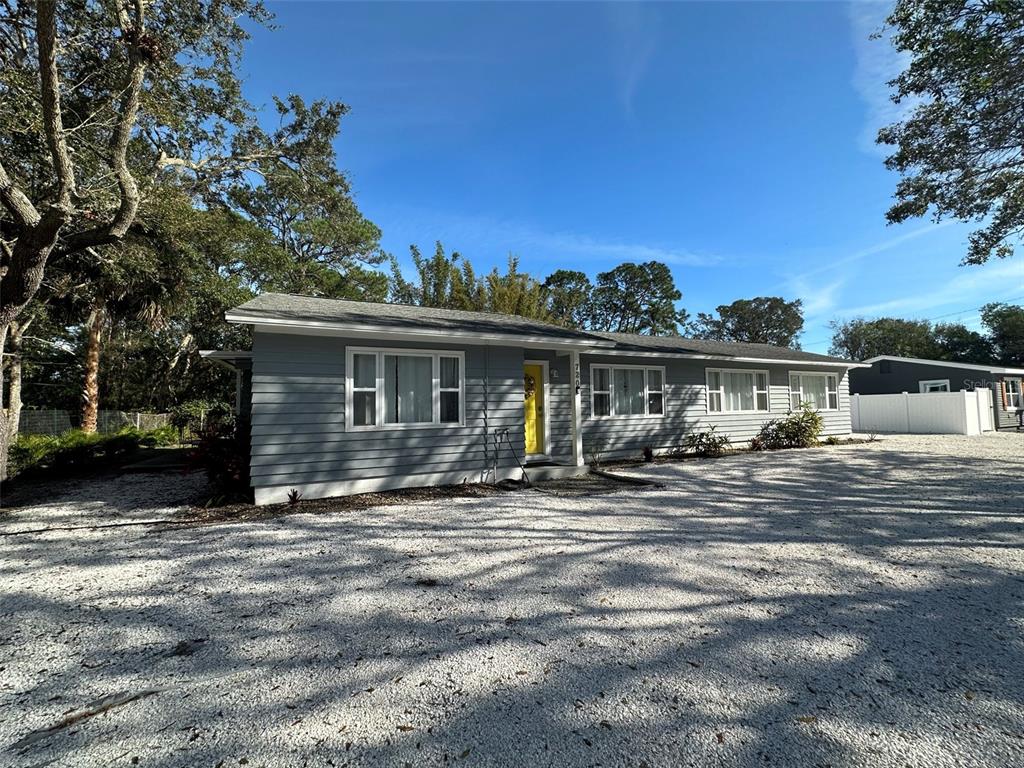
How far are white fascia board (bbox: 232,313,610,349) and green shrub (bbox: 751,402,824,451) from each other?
23.9ft

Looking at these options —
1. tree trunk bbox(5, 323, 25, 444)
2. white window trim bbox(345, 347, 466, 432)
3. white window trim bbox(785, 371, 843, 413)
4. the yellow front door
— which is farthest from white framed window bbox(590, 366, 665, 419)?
tree trunk bbox(5, 323, 25, 444)

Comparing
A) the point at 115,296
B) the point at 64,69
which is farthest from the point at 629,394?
the point at 115,296

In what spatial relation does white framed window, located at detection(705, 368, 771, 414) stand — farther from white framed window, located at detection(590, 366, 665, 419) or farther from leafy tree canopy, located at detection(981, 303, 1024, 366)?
leafy tree canopy, located at detection(981, 303, 1024, 366)

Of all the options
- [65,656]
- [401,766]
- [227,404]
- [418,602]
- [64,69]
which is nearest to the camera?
[401,766]

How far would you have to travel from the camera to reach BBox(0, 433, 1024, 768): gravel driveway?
1991 mm

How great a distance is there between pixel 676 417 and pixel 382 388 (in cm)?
777

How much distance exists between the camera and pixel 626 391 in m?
11.4

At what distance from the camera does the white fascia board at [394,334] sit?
624cm

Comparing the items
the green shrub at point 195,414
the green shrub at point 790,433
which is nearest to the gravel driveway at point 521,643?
the green shrub at point 790,433

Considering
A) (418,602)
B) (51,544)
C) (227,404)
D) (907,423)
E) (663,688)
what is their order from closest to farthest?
(663,688) → (418,602) → (51,544) → (907,423) → (227,404)

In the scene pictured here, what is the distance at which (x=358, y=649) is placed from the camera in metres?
2.74

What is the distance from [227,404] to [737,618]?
23887mm

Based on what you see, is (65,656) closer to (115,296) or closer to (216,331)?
(115,296)

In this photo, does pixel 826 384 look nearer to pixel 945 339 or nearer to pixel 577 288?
pixel 577 288
